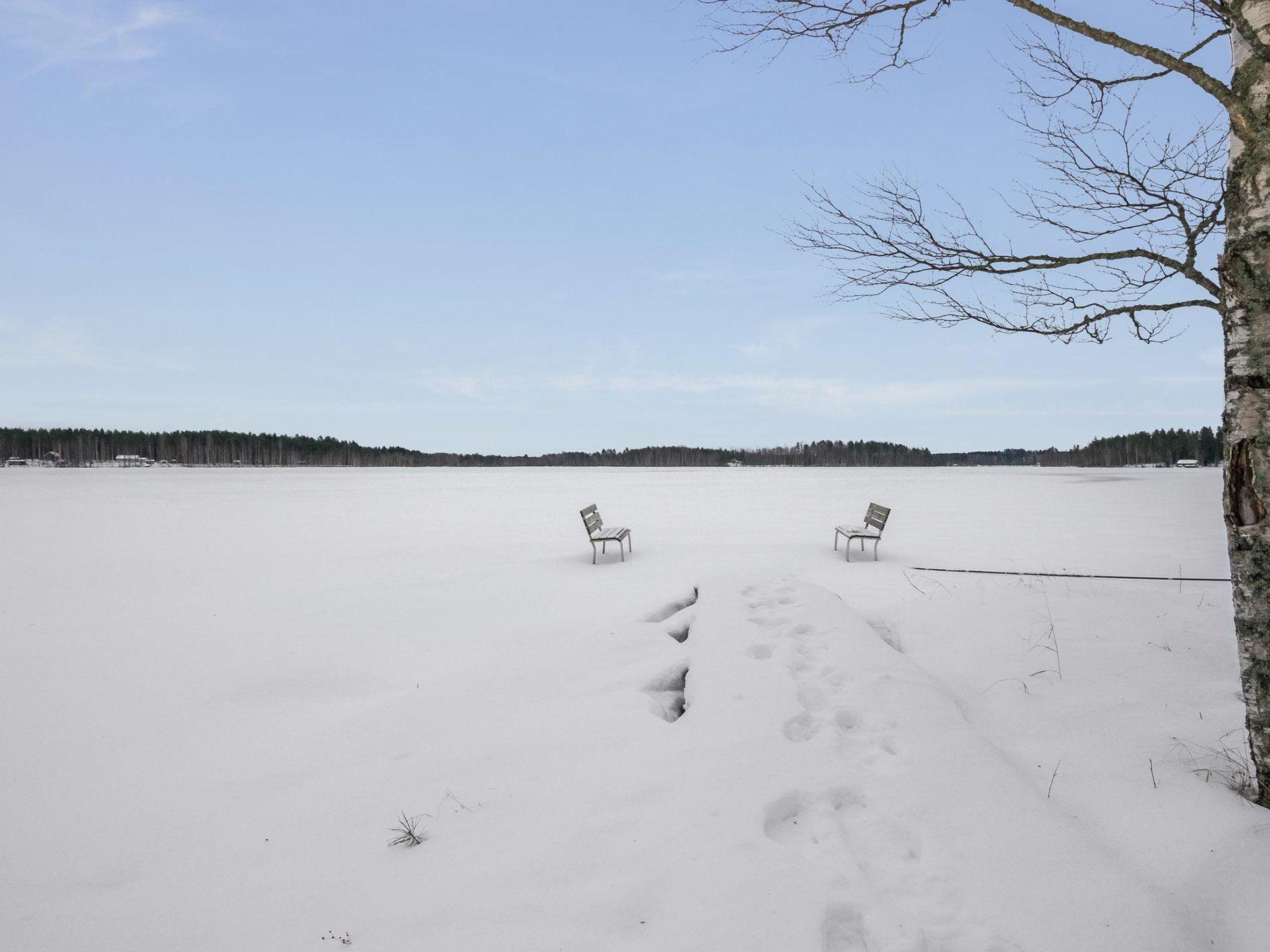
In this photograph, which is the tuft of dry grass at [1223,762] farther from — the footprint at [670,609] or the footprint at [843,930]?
the footprint at [670,609]

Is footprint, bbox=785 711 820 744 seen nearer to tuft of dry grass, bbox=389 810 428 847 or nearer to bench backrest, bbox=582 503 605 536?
tuft of dry grass, bbox=389 810 428 847

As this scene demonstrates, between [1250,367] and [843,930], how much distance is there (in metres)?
3.11

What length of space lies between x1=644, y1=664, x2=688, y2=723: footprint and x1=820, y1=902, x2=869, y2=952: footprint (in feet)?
5.68

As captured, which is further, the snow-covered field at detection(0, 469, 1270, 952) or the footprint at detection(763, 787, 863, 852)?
the footprint at detection(763, 787, 863, 852)

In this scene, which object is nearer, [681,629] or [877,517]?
[681,629]

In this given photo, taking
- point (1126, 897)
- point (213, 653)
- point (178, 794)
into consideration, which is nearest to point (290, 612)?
point (213, 653)

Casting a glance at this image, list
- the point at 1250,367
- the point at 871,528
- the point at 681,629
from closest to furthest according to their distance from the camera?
the point at 1250,367 < the point at 681,629 < the point at 871,528

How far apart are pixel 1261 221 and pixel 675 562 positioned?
30.0 feet

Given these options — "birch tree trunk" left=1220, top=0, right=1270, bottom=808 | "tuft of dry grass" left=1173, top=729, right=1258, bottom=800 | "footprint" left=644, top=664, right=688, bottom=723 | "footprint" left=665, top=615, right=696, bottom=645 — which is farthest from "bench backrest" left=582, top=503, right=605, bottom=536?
"birch tree trunk" left=1220, top=0, right=1270, bottom=808

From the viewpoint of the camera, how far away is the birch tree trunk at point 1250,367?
282 centimetres

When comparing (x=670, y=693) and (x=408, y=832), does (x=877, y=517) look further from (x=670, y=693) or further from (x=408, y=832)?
(x=408, y=832)

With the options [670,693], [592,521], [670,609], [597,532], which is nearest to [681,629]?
[670,609]

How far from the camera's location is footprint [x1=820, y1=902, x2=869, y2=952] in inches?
93.0

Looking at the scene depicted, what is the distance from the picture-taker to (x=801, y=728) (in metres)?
3.84
